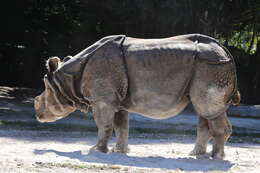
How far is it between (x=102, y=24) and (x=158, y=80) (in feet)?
60.7

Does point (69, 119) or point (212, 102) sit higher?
point (212, 102)

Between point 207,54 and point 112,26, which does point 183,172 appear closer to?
point 207,54

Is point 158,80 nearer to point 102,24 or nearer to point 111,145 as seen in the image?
point 111,145

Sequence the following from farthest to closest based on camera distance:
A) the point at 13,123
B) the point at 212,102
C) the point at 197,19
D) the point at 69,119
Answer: the point at 197,19 → the point at 69,119 → the point at 13,123 → the point at 212,102

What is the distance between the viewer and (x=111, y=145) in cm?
1259

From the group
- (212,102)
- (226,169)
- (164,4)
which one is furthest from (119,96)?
(164,4)

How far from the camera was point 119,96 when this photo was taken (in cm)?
971

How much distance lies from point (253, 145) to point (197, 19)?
44.6 feet

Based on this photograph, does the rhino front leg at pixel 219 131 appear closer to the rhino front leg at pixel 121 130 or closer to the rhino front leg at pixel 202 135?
the rhino front leg at pixel 202 135

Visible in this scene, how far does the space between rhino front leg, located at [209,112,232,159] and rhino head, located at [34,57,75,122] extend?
2.80m

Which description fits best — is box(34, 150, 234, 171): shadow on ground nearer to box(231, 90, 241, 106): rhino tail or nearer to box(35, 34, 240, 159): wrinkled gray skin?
box(35, 34, 240, 159): wrinkled gray skin

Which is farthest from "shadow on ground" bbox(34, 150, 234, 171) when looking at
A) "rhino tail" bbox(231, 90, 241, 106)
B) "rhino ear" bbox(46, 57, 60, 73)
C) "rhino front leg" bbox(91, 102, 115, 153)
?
"rhino ear" bbox(46, 57, 60, 73)

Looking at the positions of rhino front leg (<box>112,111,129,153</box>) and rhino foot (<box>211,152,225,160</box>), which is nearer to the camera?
rhino foot (<box>211,152,225,160</box>)

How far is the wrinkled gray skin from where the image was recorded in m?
9.52
